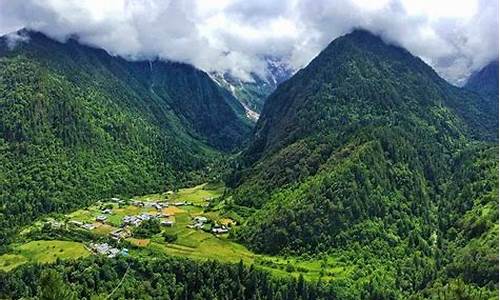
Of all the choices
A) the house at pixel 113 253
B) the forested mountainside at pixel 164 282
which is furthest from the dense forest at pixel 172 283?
the house at pixel 113 253

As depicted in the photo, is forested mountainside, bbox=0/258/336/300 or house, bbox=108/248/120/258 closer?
forested mountainside, bbox=0/258/336/300

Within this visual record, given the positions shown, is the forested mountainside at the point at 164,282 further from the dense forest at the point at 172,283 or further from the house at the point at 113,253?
the house at the point at 113,253

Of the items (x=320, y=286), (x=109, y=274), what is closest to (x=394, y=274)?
(x=320, y=286)

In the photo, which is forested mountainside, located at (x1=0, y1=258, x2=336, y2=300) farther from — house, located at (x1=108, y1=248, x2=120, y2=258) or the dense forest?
house, located at (x1=108, y1=248, x2=120, y2=258)

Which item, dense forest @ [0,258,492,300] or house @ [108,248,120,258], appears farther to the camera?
house @ [108,248,120,258]

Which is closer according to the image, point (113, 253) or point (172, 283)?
point (172, 283)

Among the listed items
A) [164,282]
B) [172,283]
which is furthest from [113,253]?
[172,283]

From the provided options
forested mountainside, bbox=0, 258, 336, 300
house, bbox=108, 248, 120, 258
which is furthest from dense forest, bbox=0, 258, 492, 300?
house, bbox=108, 248, 120, 258

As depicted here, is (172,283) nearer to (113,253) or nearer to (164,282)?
(164,282)

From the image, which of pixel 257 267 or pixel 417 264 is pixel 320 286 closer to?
pixel 257 267

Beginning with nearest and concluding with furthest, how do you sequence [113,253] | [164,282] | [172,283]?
[172,283]
[164,282]
[113,253]

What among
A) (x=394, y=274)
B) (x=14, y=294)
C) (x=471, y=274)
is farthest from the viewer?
(x=394, y=274)
